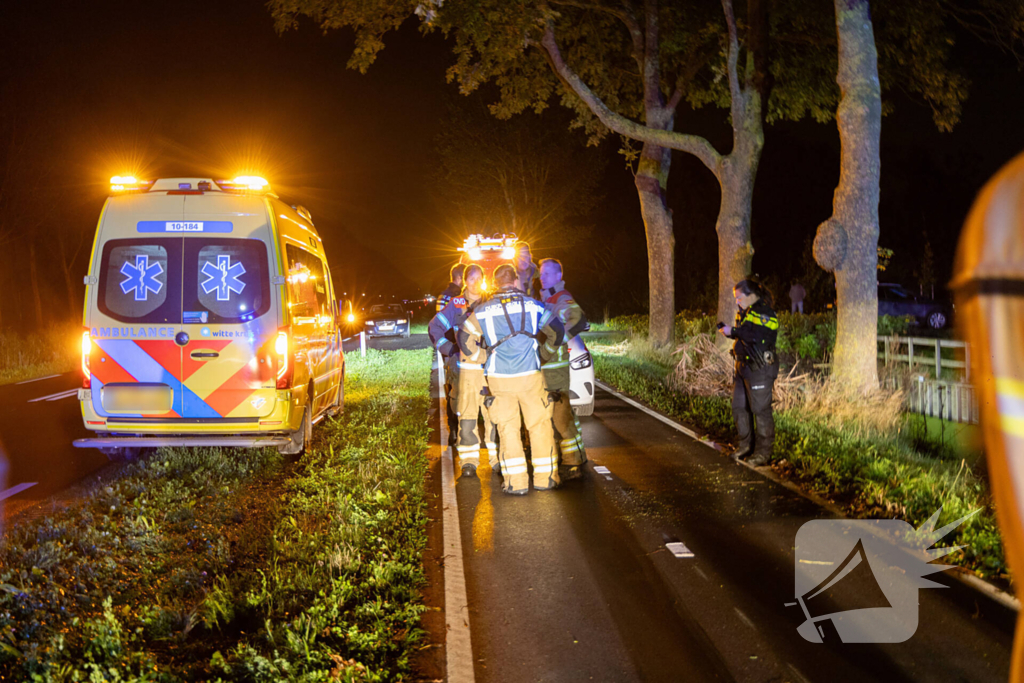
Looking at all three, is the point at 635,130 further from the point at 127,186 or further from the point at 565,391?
the point at 127,186

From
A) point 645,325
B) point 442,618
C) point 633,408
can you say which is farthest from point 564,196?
point 442,618

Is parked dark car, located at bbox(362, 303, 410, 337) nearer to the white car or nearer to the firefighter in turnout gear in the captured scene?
the white car

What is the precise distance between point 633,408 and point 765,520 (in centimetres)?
570

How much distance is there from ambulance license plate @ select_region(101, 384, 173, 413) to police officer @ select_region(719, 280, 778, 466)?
17.1 ft

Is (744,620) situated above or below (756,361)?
below

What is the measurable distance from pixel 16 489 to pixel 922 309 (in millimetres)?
26966

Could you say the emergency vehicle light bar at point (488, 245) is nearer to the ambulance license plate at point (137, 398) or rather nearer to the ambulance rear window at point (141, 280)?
the ambulance rear window at point (141, 280)

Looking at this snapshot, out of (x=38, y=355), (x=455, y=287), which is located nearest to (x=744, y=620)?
(x=455, y=287)

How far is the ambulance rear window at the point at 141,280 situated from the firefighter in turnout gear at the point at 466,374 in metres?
2.49

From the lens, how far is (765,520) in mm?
6047

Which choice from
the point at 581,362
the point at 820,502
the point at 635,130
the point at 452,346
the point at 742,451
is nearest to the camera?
the point at 820,502

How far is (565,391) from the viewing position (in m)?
7.44

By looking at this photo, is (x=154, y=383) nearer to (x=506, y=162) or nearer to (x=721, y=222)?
(x=721, y=222)

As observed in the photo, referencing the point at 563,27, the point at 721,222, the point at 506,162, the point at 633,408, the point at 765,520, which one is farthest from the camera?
the point at 506,162
